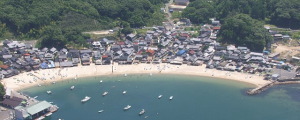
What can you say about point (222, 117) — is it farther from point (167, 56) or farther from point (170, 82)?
point (167, 56)

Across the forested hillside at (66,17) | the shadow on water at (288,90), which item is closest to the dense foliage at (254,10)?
the forested hillside at (66,17)

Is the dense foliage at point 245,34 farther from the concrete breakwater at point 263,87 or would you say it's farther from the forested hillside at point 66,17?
the forested hillside at point 66,17

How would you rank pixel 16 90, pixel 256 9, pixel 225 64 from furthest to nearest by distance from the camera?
pixel 256 9
pixel 225 64
pixel 16 90

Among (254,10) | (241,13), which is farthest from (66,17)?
(254,10)

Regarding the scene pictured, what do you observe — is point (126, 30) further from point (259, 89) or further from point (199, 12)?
point (259, 89)

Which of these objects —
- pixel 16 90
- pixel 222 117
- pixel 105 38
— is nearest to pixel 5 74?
pixel 16 90

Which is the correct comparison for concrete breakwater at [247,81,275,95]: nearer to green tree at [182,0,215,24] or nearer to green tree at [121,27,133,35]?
green tree at [121,27,133,35]
